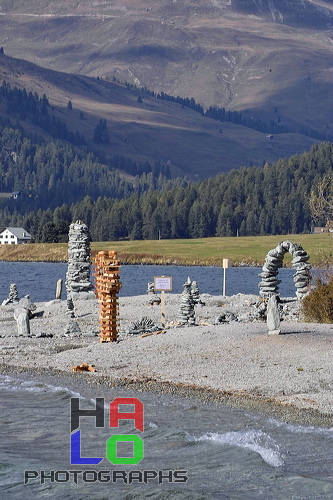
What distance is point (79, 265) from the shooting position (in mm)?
61969

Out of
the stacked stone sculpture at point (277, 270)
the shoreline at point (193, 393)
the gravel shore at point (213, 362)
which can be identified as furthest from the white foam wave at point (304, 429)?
the stacked stone sculpture at point (277, 270)

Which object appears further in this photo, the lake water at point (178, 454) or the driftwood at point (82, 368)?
the driftwood at point (82, 368)

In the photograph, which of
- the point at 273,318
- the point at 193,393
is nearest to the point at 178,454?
the point at 193,393

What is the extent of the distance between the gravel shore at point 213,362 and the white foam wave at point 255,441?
1836 millimetres

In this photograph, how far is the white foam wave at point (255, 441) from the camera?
1905cm

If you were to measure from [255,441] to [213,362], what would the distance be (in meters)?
9.28

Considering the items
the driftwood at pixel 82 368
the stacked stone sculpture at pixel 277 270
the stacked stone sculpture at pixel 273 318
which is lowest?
the driftwood at pixel 82 368

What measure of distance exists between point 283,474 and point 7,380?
13109mm

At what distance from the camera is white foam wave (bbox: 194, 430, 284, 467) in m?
19.0

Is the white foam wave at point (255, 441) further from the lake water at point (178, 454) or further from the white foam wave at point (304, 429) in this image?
the white foam wave at point (304, 429)

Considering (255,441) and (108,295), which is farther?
(108,295)

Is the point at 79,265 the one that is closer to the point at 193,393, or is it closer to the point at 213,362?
the point at 213,362

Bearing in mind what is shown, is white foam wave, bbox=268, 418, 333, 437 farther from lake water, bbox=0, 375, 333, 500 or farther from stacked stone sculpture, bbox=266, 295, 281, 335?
stacked stone sculpture, bbox=266, 295, 281, 335

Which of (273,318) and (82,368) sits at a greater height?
(273,318)
